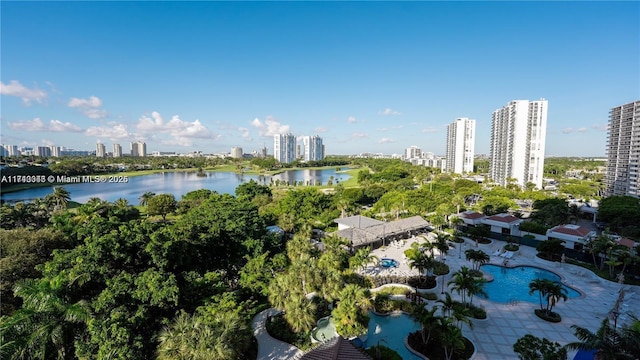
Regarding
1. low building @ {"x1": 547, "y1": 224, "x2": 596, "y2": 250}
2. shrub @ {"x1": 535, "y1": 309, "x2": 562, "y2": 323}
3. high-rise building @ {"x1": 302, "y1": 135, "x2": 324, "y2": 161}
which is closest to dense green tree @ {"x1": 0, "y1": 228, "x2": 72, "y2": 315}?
shrub @ {"x1": 535, "y1": 309, "x2": 562, "y2": 323}

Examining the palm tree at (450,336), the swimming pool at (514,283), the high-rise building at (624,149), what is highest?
the high-rise building at (624,149)

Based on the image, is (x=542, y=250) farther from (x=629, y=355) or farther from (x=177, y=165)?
(x=177, y=165)

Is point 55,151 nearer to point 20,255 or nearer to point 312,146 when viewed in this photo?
point 312,146

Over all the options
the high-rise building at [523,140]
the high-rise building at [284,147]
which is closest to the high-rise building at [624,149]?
the high-rise building at [523,140]

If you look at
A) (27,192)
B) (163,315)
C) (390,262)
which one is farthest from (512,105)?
(27,192)

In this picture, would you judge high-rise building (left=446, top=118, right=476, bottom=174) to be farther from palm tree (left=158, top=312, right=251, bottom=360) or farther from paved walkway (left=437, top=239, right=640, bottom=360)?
palm tree (left=158, top=312, right=251, bottom=360)

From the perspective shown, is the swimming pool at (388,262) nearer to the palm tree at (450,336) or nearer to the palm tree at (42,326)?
the palm tree at (450,336)
